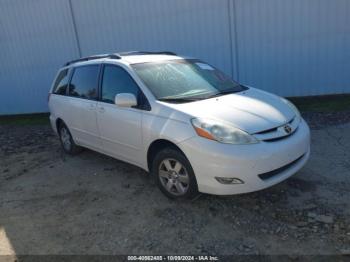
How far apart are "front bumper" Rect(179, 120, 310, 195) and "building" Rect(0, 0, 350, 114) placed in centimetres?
532

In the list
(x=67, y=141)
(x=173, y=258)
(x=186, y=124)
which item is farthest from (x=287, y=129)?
(x=67, y=141)

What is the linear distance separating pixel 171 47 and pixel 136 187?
17.6ft

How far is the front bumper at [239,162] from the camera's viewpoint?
351cm

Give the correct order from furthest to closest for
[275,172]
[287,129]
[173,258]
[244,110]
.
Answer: [244,110] < [287,129] < [275,172] < [173,258]

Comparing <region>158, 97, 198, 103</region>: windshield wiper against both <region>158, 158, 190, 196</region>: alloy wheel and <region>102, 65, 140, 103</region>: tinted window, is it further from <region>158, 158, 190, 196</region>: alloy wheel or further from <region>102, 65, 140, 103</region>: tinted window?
<region>158, 158, 190, 196</region>: alloy wheel

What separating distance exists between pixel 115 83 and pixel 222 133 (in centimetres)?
192

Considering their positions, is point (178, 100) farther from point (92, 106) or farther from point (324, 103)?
point (324, 103)

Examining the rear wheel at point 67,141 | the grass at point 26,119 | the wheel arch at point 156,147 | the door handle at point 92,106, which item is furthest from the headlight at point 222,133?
the grass at point 26,119

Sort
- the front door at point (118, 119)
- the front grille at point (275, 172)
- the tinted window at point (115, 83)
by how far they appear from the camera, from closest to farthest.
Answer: the front grille at point (275, 172) < the front door at point (118, 119) < the tinted window at point (115, 83)

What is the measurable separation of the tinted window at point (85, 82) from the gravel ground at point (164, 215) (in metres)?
1.22

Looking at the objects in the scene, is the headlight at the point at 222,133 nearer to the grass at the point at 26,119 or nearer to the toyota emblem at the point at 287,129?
the toyota emblem at the point at 287,129

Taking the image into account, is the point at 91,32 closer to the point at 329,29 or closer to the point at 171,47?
the point at 171,47

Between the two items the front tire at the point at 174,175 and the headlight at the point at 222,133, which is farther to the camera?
the front tire at the point at 174,175

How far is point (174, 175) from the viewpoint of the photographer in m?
4.02
